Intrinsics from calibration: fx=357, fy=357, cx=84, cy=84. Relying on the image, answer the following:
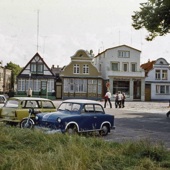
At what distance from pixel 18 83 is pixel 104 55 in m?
16.5

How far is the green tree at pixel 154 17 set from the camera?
83.1ft

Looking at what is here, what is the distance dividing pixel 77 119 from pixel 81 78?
4966 centimetres

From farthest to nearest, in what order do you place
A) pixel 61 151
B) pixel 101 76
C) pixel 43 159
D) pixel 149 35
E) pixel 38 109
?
1. pixel 101 76
2. pixel 149 35
3. pixel 38 109
4. pixel 61 151
5. pixel 43 159

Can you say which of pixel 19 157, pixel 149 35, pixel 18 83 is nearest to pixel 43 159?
pixel 19 157

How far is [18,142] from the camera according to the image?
920cm

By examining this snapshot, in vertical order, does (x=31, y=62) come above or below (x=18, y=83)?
above

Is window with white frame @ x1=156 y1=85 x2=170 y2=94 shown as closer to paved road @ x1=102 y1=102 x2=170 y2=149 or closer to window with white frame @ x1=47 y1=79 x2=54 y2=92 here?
window with white frame @ x1=47 y1=79 x2=54 y2=92

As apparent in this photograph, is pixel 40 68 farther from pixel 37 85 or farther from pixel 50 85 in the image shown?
pixel 50 85

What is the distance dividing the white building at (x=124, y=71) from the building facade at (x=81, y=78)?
2380mm

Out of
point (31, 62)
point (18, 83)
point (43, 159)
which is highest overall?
point (31, 62)

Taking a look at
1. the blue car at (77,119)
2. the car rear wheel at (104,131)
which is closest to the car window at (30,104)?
the blue car at (77,119)

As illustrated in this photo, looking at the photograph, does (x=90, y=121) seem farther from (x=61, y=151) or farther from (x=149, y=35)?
(x=149, y=35)

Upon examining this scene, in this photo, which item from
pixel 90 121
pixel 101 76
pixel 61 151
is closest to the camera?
pixel 61 151

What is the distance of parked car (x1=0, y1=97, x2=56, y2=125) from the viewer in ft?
50.7
